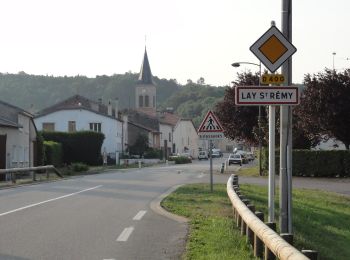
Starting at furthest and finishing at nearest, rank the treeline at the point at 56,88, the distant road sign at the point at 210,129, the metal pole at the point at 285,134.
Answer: the treeline at the point at 56,88 < the distant road sign at the point at 210,129 < the metal pole at the point at 285,134

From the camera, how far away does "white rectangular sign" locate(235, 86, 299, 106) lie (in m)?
9.78

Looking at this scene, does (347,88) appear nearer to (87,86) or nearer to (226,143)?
(87,86)

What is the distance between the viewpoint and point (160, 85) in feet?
597

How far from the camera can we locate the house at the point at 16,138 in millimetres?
42406

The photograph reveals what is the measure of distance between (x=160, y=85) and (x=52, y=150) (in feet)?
411

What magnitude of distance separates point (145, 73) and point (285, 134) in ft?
386

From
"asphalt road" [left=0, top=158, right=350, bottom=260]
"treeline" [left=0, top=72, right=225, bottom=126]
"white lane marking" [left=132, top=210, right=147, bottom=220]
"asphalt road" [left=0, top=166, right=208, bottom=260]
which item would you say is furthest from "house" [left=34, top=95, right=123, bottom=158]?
"white lane marking" [left=132, top=210, right=147, bottom=220]

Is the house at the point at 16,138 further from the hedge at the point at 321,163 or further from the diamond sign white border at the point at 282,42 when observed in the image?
the diamond sign white border at the point at 282,42

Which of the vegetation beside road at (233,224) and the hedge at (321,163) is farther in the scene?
the hedge at (321,163)

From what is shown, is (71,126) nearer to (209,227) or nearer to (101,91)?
(101,91)

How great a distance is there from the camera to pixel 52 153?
2271 inches

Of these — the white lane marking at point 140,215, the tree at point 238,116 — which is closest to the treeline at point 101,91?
the tree at point 238,116

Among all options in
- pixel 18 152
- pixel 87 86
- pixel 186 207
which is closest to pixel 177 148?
pixel 87 86

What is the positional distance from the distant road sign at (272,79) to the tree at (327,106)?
30.2m
